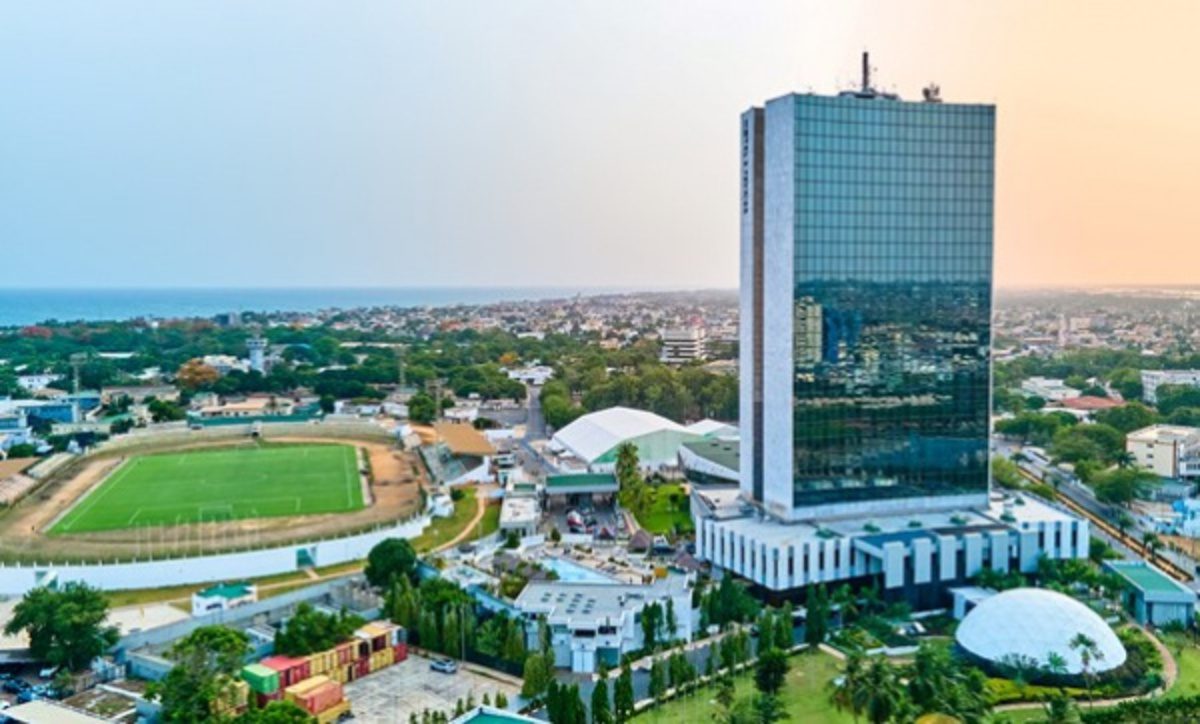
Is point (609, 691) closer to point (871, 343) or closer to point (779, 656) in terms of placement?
point (779, 656)

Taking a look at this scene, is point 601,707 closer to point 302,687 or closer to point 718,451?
point 302,687

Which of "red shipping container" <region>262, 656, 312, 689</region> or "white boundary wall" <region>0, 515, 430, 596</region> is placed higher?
"red shipping container" <region>262, 656, 312, 689</region>

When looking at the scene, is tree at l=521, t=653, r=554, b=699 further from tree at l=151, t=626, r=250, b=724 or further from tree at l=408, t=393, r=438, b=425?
tree at l=408, t=393, r=438, b=425

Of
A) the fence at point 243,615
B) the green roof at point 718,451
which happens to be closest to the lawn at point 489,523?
the fence at point 243,615

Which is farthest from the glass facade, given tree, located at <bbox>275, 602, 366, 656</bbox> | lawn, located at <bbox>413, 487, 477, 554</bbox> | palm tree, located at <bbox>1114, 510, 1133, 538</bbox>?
tree, located at <bbox>275, 602, 366, 656</bbox>

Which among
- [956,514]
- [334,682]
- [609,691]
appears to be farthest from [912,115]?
[334,682]

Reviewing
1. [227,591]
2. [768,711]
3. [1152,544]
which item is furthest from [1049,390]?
[227,591]
